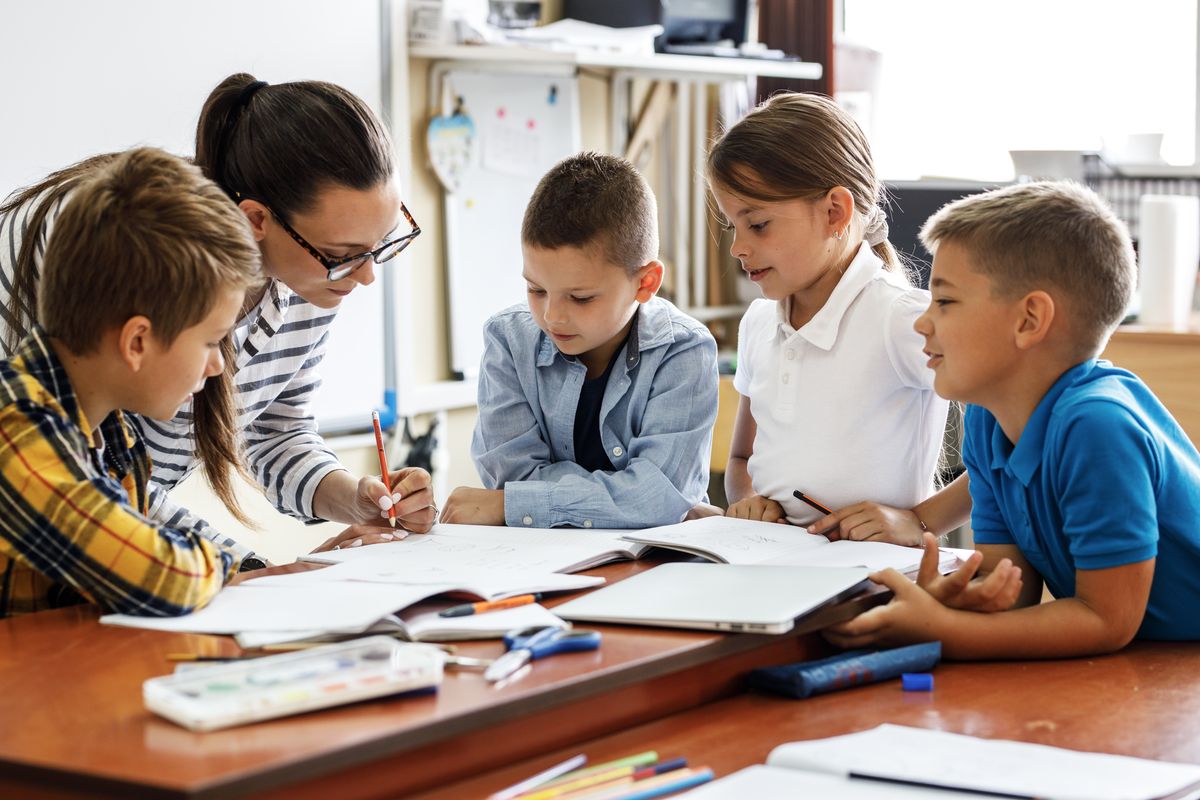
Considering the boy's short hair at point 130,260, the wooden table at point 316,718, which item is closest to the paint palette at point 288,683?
the wooden table at point 316,718

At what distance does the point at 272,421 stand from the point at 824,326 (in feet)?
2.49

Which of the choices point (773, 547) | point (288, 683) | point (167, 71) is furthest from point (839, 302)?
point (167, 71)

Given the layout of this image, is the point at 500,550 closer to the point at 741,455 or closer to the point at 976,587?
the point at 976,587

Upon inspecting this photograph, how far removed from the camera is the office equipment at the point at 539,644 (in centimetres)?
101

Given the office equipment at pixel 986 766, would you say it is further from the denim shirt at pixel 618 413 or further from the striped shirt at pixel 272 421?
the striped shirt at pixel 272 421

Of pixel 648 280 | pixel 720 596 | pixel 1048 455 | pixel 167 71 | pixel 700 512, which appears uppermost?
pixel 167 71

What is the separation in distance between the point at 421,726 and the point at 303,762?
0.09m

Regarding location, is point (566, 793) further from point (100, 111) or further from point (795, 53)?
point (795, 53)

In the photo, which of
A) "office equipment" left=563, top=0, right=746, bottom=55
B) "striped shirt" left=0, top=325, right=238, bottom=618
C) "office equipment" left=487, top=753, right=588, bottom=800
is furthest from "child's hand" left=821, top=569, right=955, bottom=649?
"office equipment" left=563, top=0, right=746, bottom=55

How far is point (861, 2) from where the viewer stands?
4.07 metres

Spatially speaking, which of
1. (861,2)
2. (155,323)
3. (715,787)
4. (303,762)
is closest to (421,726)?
(303,762)

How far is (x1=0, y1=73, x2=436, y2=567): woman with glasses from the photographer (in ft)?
4.93

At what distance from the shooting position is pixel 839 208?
1765 mm

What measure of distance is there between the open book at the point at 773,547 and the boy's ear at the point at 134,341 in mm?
544
